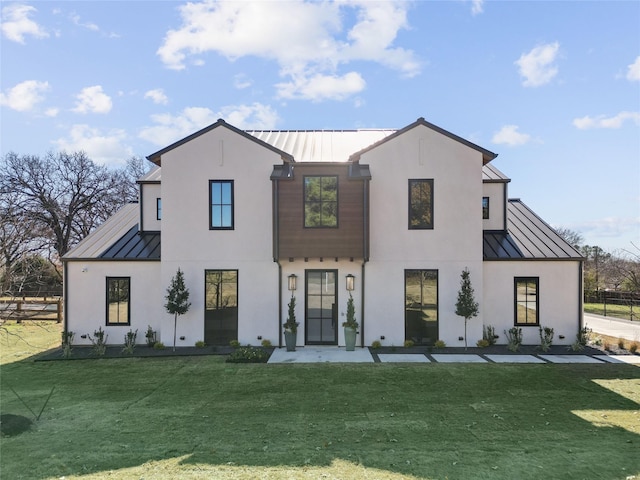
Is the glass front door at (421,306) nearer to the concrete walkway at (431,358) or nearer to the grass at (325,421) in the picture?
the concrete walkway at (431,358)

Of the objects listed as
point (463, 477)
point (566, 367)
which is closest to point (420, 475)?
point (463, 477)

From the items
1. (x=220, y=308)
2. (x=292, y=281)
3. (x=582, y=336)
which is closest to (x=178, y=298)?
(x=220, y=308)

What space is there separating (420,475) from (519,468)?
64.1 inches

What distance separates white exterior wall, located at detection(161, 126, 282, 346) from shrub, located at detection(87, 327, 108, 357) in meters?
2.04

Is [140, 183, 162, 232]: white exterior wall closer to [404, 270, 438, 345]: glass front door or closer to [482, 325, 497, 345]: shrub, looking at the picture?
[404, 270, 438, 345]: glass front door

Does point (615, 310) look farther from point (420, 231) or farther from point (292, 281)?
point (292, 281)

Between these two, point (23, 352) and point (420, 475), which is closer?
point (420, 475)

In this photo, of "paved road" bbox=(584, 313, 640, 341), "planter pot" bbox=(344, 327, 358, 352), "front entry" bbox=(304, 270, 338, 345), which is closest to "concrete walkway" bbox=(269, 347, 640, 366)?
"planter pot" bbox=(344, 327, 358, 352)

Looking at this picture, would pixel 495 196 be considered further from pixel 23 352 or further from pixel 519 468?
pixel 23 352

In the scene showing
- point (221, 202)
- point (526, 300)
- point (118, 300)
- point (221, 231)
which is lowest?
point (118, 300)

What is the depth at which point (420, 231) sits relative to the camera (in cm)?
1437

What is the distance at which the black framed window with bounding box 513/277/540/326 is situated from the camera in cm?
1457

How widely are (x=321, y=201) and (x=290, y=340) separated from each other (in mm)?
5074

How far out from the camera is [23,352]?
14.4 metres
